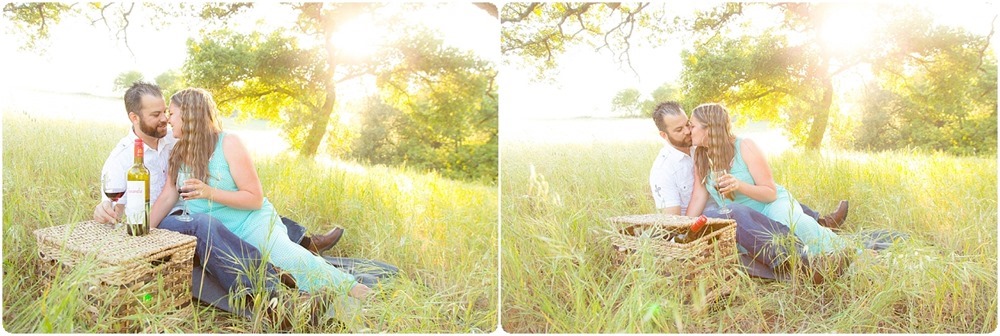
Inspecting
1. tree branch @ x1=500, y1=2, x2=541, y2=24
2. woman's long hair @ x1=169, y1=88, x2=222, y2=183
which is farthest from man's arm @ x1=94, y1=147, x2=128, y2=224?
tree branch @ x1=500, y1=2, x2=541, y2=24

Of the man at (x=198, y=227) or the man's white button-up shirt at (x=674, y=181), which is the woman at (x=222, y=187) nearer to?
the man at (x=198, y=227)

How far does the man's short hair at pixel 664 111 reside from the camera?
3.06 meters

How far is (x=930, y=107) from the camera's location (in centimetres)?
314

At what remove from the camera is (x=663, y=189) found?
10.00 ft

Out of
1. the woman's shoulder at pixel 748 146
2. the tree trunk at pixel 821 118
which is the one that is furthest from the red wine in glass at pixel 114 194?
the tree trunk at pixel 821 118

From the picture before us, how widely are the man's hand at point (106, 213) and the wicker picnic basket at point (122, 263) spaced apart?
0.46 feet

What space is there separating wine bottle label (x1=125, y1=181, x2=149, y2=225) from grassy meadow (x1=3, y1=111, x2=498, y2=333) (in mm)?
224

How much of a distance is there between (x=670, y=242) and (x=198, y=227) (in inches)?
76.1

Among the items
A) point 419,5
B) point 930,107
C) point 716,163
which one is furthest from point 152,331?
point 930,107

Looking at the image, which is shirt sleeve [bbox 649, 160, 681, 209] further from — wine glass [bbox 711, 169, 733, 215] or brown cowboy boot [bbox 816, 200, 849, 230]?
brown cowboy boot [bbox 816, 200, 849, 230]

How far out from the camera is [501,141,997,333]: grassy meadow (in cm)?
246

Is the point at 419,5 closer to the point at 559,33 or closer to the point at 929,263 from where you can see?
the point at 559,33

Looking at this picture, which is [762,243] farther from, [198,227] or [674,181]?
[198,227]

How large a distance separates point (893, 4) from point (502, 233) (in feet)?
7.19
